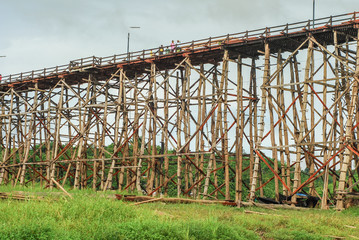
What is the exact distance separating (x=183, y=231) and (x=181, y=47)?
1411 centimetres

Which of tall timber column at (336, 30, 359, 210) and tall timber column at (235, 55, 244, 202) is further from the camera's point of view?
tall timber column at (235, 55, 244, 202)

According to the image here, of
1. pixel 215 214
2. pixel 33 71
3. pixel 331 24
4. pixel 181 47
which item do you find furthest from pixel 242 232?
pixel 33 71

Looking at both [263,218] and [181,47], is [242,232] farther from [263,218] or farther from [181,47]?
[181,47]

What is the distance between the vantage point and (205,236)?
1316 cm

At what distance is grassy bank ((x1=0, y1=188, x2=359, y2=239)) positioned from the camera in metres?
12.7

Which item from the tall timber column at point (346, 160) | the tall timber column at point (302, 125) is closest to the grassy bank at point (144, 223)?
the tall timber column at point (346, 160)

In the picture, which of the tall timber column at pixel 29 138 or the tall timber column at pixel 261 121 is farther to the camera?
the tall timber column at pixel 29 138

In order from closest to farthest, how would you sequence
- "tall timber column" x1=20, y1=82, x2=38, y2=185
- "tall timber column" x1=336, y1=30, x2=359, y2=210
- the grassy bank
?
1. the grassy bank
2. "tall timber column" x1=336, y1=30, x2=359, y2=210
3. "tall timber column" x1=20, y1=82, x2=38, y2=185


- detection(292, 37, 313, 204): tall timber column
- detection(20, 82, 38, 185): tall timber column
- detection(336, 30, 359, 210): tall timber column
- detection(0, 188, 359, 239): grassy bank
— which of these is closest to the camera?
detection(0, 188, 359, 239): grassy bank

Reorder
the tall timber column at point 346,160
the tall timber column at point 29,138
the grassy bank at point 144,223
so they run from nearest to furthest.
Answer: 1. the grassy bank at point 144,223
2. the tall timber column at point 346,160
3. the tall timber column at point 29,138

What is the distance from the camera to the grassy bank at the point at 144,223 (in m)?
12.7

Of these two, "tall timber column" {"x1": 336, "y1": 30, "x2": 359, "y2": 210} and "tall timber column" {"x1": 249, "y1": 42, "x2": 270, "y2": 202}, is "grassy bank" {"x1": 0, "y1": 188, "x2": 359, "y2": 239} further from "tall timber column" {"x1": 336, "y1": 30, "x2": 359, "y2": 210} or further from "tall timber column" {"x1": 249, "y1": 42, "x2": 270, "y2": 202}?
"tall timber column" {"x1": 249, "y1": 42, "x2": 270, "y2": 202}

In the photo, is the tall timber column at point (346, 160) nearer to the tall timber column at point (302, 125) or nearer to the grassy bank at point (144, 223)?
the grassy bank at point (144, 223)

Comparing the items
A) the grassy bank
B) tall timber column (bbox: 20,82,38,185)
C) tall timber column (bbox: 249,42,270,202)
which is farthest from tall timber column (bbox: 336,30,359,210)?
tall timber column (bbox: 20,82,38,185)
